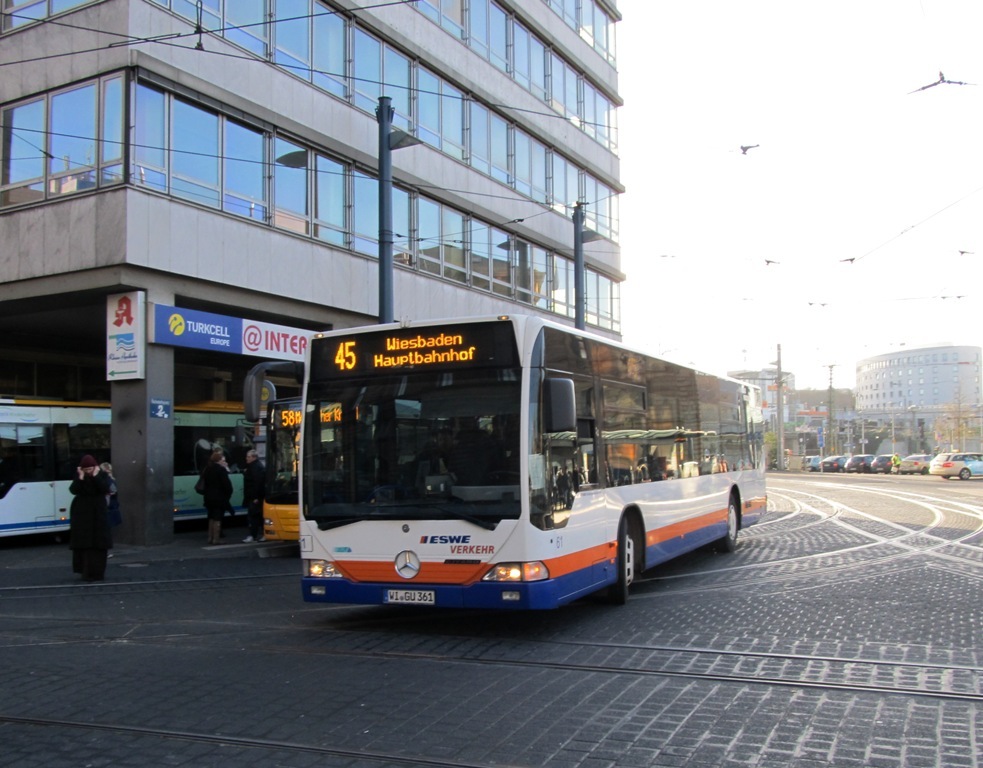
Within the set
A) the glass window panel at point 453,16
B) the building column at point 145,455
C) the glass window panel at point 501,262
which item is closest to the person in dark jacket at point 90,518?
the building column at point 145,455

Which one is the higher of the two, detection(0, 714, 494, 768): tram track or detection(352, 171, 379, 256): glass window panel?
detection(352, 171, 379, 256): glass window panel

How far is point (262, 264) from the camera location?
1975 centimetres

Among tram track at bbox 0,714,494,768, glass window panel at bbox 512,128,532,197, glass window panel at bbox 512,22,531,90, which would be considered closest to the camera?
tram track at bbox 0,714,494,768

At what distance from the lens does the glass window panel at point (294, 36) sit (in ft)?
66.4

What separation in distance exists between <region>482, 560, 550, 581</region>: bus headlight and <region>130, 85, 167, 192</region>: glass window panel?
12195 millimetres

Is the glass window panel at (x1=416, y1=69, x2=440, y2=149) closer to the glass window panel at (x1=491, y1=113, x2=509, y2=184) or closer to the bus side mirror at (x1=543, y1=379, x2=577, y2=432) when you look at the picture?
the glass window panel at (x1=491, y1=113, x2=509, y2=184)

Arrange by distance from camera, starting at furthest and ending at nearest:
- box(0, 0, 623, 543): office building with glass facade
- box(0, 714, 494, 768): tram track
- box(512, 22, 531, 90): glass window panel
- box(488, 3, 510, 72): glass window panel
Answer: box(512, 22, 531, 90): glass window panel → box(488, 3, 510, 72): glass window panel → box(0, 0, 623, 543): office building with glass facade → box(0, 714, 494, 768): tram track

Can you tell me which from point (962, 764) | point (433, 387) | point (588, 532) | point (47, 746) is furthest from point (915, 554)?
point (47, 746)

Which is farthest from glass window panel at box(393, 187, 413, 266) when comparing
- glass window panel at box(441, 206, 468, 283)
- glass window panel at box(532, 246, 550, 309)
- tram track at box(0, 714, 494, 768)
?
tram track at box(0, 714, 494, 768)

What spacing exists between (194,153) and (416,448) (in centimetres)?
1237

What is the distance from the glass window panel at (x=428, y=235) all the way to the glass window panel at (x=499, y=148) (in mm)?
3375

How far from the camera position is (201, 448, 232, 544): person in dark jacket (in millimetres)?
17422

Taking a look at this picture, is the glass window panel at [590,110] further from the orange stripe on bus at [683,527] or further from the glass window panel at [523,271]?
the orange stripe on bus at [683,527]

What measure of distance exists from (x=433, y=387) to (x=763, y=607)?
408cm
